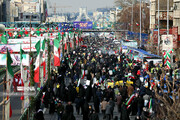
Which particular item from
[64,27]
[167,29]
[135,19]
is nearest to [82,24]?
[135,19]

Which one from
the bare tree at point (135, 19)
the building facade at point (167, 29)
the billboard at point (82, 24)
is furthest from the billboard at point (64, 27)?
the billboard at point (82, 24)

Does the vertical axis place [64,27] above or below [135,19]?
below

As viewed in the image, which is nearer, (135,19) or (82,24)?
(135,19)

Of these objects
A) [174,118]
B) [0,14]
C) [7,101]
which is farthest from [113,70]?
[0,14]

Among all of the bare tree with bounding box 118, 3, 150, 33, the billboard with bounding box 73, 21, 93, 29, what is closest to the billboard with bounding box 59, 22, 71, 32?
the bare tree with bounding box 118, 3, 150, 33

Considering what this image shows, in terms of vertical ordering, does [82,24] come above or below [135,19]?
below

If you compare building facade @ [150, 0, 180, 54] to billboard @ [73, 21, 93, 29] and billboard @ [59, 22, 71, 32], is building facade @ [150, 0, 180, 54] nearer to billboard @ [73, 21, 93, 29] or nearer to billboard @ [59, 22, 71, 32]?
billboard @ [59, 22, 71, 32]

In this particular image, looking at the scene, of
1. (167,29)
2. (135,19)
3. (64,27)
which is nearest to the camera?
(167,29)

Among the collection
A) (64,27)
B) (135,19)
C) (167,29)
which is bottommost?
(64,27)

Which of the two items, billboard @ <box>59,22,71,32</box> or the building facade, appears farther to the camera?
billboard @ <box>59,22,71,32</box>

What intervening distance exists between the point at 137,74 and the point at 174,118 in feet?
56.3

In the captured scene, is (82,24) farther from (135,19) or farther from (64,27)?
(64,27)

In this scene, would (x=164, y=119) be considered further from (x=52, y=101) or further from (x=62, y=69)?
(x=62, y=69)

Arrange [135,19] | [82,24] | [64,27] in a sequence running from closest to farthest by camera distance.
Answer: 1. [64,27]
2. [135,19]
3. [82,24]
